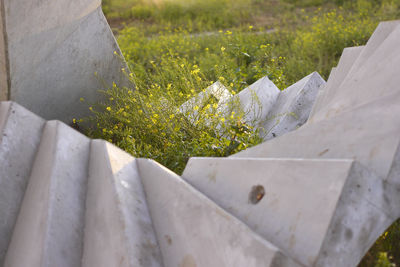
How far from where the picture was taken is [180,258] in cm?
166

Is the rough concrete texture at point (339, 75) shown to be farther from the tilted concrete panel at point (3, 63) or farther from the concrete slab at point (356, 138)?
the tilted concrete panel at point (3, 63)

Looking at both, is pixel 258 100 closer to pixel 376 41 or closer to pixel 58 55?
pixel 376 41

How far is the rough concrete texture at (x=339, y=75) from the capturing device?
2666 millimetres

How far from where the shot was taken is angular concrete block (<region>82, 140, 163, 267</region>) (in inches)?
65.1

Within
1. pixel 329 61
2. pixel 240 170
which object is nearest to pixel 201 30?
pixel 329 61

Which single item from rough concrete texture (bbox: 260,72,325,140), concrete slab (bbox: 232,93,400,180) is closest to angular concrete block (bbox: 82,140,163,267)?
concrete slab (bbox: 232,93,400,180)

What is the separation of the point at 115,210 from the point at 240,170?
577mm

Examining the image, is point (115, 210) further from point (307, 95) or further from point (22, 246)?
point (307, 95)

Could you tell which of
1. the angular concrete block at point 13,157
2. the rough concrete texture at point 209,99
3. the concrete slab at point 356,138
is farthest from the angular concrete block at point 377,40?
the angular concrete block at point 13,157

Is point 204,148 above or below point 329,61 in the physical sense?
above

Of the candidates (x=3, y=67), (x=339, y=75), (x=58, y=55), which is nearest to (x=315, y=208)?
(x=339, y=75)

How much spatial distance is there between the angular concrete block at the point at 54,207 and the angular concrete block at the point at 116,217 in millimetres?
54

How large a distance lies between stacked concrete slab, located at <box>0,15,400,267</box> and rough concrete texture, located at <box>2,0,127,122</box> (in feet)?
3.04

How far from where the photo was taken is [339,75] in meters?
2.81
